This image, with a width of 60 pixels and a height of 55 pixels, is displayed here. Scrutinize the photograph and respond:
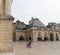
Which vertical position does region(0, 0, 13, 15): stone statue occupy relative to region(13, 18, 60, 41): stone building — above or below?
above

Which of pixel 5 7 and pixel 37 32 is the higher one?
pixel 5 7

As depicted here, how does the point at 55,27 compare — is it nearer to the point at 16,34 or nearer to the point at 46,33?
the point at 46,33

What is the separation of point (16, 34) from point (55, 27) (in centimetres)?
1837

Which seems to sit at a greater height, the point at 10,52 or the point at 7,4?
the point at 7,4

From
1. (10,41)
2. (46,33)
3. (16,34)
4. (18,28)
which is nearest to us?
(10,41)

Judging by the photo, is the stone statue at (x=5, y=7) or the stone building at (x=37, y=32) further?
the stone building at (x=37, y=32)

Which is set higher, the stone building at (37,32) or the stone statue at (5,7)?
the stone statue at (5,7)

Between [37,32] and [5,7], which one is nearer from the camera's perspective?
[5,7]

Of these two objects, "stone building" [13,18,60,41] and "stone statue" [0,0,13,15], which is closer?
"stone statue" [0,0,13,15]

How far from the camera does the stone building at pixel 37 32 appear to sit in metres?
108

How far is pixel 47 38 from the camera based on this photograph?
11294 cm

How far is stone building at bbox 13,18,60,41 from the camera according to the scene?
108 meters

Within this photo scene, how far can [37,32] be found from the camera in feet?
353

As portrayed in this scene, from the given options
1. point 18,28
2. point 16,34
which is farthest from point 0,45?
point 18,28
